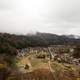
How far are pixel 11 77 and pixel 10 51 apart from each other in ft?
74.6

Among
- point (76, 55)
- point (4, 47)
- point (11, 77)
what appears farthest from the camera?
point (76, 55)

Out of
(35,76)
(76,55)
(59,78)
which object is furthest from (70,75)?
(76,55)

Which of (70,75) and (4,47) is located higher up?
(4,47)

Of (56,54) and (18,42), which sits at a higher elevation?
(18,42)

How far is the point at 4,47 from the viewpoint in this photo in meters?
43.1

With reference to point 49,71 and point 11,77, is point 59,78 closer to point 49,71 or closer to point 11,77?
point 49,71

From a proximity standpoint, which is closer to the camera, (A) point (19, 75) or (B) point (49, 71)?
(A) point (19, 75)

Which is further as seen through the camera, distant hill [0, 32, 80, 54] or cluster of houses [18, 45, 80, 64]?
distant hill [0, 32, 80, 54]

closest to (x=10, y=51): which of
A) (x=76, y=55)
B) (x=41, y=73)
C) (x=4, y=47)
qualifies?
(x=4, y=47)

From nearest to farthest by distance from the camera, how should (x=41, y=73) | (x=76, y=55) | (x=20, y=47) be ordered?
1. (x=41, y=73)
2. (x=76, y=55)
3. (x=20, y=47)

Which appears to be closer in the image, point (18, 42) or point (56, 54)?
point (56, 54)

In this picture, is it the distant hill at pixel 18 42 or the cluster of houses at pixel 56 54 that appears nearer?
the cluster of houses at pixel 56 54

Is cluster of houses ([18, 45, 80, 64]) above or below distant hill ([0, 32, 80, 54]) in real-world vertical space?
below

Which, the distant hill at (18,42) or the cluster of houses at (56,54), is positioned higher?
the distant hill at (18,42)
